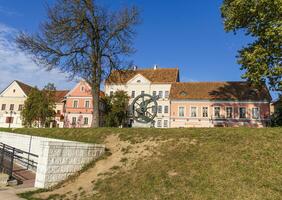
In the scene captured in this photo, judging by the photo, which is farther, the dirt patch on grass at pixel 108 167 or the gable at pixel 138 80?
the gable at pixel 138 80

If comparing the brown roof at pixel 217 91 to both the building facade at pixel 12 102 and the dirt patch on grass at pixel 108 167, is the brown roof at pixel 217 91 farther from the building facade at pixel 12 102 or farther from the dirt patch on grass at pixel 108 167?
the building facade at pixel 12 102

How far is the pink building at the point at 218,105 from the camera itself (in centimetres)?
4575

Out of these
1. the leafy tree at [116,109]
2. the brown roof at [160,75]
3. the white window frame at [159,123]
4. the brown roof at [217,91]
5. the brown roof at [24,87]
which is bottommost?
the white window frame at [159,123]

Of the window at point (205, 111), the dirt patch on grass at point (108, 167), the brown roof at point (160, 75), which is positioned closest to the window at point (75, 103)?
the brown roof at point (160, 75)

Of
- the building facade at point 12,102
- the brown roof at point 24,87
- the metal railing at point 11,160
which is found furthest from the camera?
the brown roof at point 24,87

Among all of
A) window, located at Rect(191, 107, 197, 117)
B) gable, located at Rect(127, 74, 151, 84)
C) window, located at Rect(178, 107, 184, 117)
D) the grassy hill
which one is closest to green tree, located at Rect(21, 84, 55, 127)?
gable, located at Rect(127, 74, 151, 84)

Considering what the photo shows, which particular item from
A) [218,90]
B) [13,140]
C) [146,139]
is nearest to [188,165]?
[146,139]

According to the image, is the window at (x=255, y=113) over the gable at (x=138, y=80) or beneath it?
beneath

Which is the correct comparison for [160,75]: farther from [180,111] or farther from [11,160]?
[11,160]

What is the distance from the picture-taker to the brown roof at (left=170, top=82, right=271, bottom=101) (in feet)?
153

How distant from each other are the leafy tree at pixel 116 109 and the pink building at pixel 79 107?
9.14m

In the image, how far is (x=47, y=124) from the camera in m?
52.2

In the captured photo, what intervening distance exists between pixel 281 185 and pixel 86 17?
2445cm

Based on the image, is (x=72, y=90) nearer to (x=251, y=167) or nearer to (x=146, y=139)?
(x=146, y=139)
